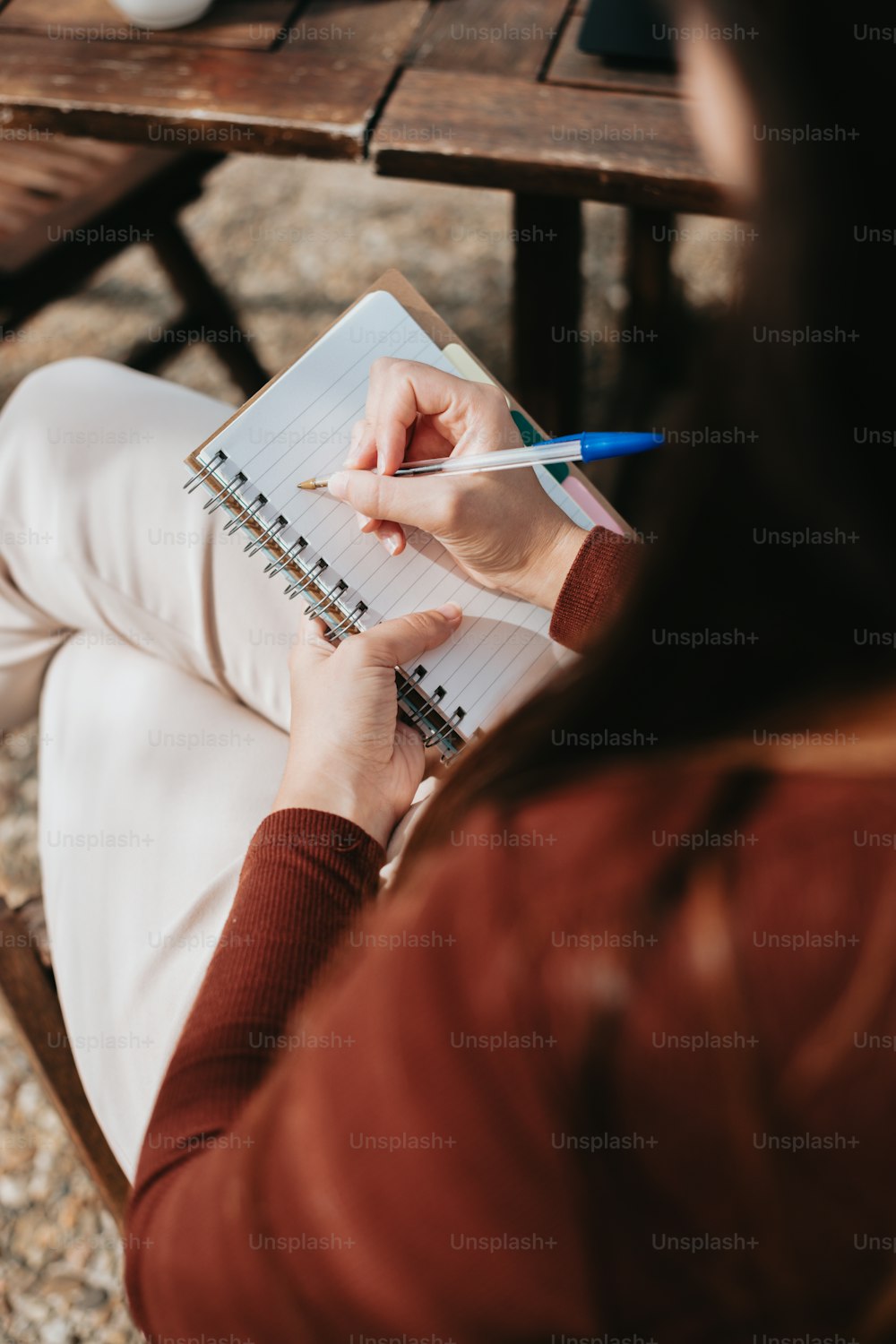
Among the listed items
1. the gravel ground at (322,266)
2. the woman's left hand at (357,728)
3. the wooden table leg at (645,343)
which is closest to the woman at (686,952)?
the woman's left hand at (357,728)

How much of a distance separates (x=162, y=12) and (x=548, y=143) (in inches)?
18.1

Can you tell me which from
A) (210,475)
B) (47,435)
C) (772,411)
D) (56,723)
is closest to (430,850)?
(772,411)

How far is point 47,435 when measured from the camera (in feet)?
3.28

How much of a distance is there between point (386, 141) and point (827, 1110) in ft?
3.30

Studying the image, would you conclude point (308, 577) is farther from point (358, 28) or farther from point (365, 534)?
point (358, 28)

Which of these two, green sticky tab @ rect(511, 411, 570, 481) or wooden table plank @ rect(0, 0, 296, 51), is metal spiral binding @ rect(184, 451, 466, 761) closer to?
green sticky tab @ rect(511, 411, 570, 481)

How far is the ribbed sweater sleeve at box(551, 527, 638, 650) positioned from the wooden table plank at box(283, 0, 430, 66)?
0.64 meters

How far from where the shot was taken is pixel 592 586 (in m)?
0.85

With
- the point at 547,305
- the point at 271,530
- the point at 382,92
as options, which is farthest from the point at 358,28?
the point at 271,530

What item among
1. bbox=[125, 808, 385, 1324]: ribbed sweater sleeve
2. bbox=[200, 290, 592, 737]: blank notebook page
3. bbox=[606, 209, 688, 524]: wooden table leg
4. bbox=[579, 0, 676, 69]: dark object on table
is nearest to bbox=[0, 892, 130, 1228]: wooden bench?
bbox=[125, 808, 385, 1324]: ribbed sweater sleeve

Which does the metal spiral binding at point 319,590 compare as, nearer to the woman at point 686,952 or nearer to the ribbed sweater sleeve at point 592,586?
the ribbed sweater sleeve at point 592,586

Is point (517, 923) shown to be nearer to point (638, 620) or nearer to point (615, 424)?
point (638, 620)

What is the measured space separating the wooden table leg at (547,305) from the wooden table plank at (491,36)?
0.51 feet

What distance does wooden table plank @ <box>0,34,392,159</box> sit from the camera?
109 centimetres
